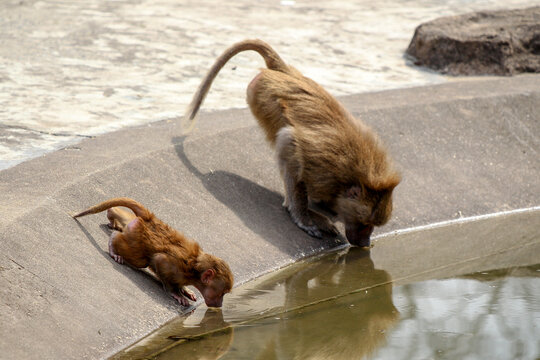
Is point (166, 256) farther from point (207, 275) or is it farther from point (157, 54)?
point (157, 54)

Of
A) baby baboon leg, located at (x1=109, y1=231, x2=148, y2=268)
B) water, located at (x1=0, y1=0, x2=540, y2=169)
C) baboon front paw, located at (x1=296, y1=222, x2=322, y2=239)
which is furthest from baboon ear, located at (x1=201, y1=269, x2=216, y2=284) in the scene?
water, located at (x1=0, y1=0, x2=540, y2=169)

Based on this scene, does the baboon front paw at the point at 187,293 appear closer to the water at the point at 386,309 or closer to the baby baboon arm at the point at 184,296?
the baby baboon arm at the point at 184,296

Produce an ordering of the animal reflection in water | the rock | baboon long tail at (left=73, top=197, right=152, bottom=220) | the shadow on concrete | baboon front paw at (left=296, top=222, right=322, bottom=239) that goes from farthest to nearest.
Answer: the rock → baboon front paw at (left=296, top=222, right=322, bottom=239) → the shadow on concrete → baboon long tail at (left=73, top=197, right=152, bottom=220) → the animal reflection in water

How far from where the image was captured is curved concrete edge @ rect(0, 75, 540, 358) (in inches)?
163

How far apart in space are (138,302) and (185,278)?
0.31m

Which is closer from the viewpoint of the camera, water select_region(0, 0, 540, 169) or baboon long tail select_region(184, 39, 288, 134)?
baboon long tail select_region(184, 39, 288, 134)

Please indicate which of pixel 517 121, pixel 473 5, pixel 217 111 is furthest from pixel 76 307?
pixel 473 5

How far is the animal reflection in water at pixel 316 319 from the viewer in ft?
14.3

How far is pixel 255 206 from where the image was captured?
20.5ft

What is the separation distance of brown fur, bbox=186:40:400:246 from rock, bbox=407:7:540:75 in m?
4.29

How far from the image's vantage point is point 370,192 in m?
5.80

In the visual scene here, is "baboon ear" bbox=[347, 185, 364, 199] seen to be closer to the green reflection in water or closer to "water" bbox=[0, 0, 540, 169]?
the green reflection in water

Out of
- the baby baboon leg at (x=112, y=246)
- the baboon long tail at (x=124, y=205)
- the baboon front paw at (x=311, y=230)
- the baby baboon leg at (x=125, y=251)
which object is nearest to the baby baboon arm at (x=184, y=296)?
the baby baboon leg at (x=125, y=251)

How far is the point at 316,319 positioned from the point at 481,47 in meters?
6.15
